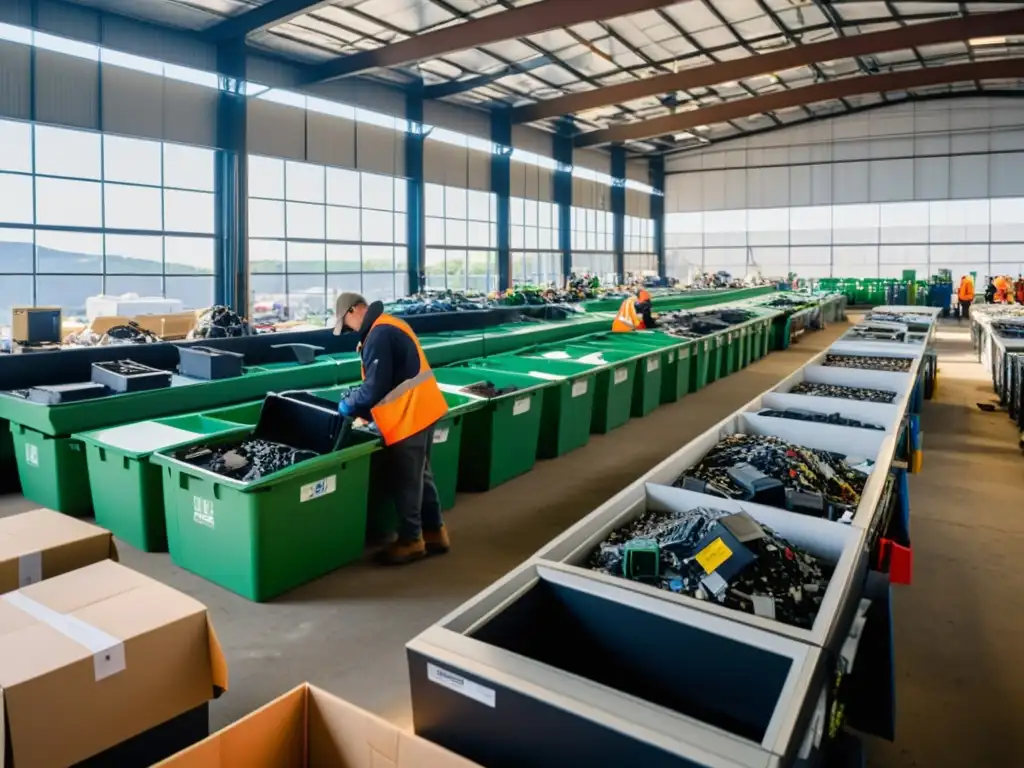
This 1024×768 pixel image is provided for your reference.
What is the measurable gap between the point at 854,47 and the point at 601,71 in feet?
17.5

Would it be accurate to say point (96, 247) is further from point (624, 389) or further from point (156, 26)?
point (624, 389)

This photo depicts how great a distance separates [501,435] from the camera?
5.24m

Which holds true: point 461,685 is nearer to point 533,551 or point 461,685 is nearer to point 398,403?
point 398,403

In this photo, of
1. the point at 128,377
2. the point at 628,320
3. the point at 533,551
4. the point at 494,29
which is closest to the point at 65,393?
the point at 128,377

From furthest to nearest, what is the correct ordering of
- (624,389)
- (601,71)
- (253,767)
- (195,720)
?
(601,71)
(624,389)
(195,720)
(253,767)

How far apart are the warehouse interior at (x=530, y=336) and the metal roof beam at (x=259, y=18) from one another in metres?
0.06

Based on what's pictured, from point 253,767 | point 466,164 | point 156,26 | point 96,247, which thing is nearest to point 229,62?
point 156,26

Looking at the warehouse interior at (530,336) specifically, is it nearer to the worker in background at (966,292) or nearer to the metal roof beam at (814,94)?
the metal roof beam at (814,94)

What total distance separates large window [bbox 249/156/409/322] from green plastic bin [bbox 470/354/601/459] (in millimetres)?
7754

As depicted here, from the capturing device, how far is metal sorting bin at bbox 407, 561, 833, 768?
127 cm

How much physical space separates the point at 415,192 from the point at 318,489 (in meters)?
13.8

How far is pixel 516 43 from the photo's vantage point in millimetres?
14375

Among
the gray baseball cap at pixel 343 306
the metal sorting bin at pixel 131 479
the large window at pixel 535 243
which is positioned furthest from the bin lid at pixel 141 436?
the large window at pixel 535 243

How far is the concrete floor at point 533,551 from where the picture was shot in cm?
272
